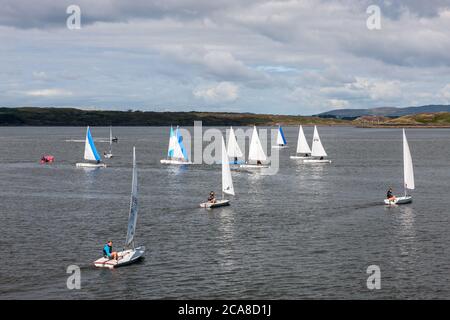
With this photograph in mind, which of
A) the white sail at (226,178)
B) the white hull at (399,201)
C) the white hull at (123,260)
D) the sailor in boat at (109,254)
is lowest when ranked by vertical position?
the white hull at (123,260)

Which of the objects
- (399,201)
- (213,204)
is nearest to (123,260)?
(213,204)

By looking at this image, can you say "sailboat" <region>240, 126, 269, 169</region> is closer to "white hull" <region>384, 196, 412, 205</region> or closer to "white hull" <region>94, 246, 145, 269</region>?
"white hull" <region>384, 196, 412, 205</region>

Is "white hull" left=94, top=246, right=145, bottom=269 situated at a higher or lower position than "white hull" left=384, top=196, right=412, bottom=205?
lower

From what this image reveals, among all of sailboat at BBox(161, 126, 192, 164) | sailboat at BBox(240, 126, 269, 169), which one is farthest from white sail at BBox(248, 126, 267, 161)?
sailboat at BBox(161, 126, 192, 164)

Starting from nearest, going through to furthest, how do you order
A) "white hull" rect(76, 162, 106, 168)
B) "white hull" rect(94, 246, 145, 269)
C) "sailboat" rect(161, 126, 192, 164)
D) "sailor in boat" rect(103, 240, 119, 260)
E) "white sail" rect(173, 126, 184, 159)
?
"white hull" rect(94, 246, 145, 269) < "sailor in boat" rect(103, 240, 119, 260) < "white hull" rect(76, 162, 106, 168) < "sailboat" rect(161, 126, 192, 164) < "white sail" rect(173, 126, 184, 159)

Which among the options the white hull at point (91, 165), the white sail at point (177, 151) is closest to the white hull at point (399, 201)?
the white sail at point (177, 151)

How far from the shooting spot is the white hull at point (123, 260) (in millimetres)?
58375

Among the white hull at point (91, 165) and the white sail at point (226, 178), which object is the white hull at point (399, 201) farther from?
the white hull at point (91, 165)

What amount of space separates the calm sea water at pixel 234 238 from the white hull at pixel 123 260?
2.88 feet

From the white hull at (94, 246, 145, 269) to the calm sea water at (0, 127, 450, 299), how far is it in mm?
877

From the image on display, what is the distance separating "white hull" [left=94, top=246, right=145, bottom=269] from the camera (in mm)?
58375
